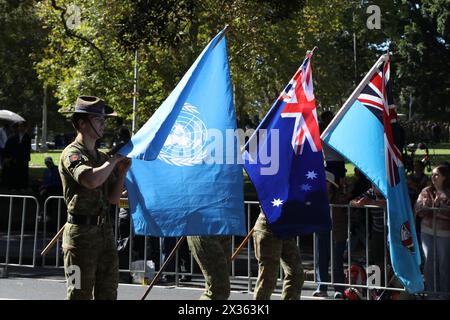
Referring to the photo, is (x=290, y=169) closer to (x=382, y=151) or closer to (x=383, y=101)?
(x=382, y=151)

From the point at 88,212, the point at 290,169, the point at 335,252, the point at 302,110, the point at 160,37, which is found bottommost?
the point at 335,252

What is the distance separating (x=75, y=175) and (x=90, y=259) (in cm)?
60

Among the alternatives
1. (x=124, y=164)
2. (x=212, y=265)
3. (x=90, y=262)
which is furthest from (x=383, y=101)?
(x=90, y=262)

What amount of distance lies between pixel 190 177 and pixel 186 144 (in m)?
0.28

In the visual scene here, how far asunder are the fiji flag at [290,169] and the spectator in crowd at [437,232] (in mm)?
1674

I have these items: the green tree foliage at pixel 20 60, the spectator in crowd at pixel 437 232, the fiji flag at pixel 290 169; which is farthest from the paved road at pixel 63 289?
the green tree foliage at pixel 20 60

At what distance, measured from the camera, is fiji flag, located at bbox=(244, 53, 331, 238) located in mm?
8656

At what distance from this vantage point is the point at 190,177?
26.8 ft

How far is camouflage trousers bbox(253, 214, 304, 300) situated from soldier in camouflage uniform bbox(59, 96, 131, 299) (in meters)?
1.77

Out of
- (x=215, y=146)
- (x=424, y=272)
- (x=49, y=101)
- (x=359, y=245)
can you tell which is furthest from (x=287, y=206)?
(x=49, y=101)

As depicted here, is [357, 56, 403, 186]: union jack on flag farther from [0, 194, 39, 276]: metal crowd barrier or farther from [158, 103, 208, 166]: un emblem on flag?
[0, 194, 39, 276]: metal crowd barrier

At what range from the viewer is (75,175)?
6.79 meters

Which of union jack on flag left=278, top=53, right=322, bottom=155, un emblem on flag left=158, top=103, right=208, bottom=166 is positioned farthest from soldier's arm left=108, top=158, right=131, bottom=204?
union jack on flag left=278, top=53, right=322, bottom=155

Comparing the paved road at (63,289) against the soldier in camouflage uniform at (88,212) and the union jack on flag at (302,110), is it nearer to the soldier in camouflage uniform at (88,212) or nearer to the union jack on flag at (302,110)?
the union jack on flag at (302,110)
